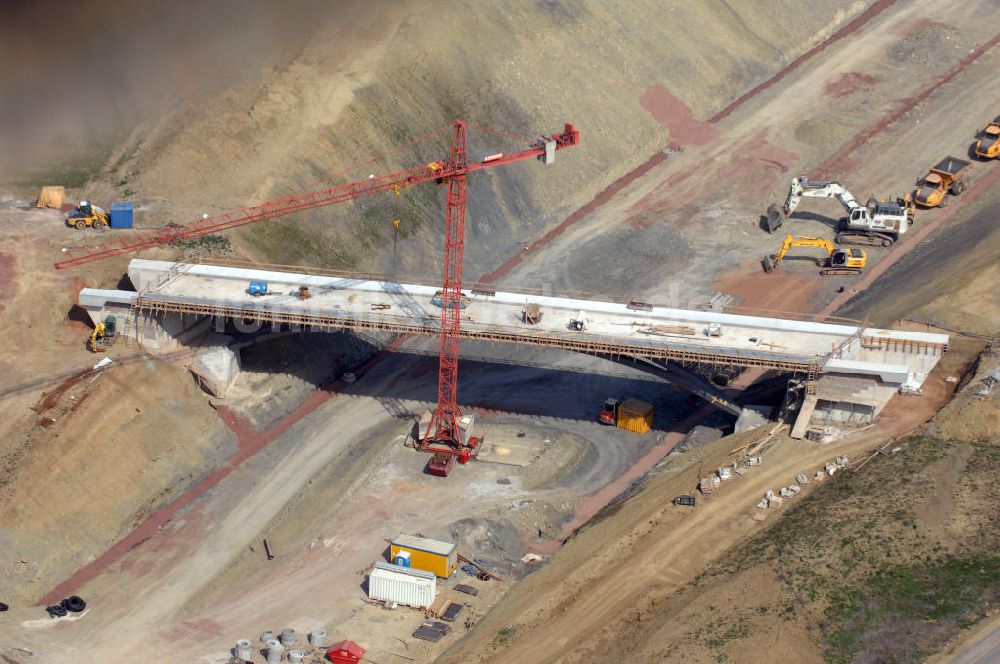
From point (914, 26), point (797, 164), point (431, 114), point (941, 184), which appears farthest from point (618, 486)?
point (914, 26)

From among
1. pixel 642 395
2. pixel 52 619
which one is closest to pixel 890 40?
pixel 642 395

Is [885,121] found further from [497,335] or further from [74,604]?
[74,604]

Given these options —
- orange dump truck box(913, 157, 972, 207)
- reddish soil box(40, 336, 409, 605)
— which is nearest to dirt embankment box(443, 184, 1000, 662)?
reddish soil box(40, 336, 409, 605)

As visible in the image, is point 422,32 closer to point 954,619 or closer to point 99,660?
point 99,660

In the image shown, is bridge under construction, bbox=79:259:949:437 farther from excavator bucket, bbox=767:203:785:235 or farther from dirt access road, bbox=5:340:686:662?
excavator bucket, bbox=767:203:785:235

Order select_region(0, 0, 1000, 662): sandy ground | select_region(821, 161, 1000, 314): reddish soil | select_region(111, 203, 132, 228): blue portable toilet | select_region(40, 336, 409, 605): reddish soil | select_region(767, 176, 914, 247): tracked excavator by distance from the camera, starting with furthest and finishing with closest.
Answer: select_region(767, 176, 914, 247): tracked excavator → select_region(821, 161, 1000, 314): reddish soil → select_region(111, 203, 132, 228): blue portable toilet → select_region(40, 336, 409, 605): reddish soil → select_region(0, 0, 1000, 662): sandy ground

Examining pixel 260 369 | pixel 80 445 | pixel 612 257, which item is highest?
pixel 612 257

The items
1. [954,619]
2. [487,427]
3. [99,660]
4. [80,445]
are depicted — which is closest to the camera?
[954,619]

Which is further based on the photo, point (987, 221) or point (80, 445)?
point (987, 221)
